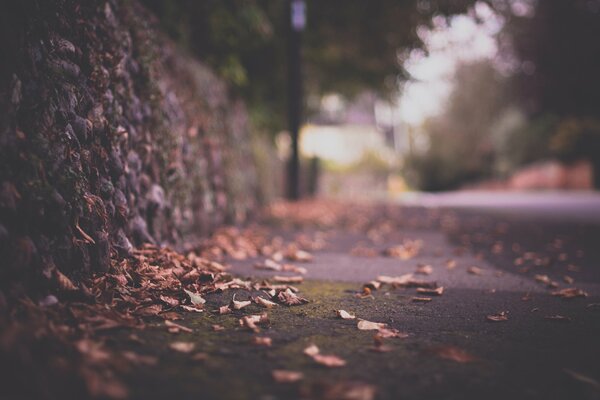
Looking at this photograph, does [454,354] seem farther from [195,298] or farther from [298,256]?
[298,256]

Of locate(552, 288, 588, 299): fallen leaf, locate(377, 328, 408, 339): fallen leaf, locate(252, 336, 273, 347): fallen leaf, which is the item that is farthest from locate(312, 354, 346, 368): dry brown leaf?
locate(552, 288, 588, 299): fallen leaf

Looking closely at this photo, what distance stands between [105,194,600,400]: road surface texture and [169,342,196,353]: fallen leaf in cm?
4

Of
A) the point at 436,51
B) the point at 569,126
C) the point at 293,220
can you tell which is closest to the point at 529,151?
the point at 569,126

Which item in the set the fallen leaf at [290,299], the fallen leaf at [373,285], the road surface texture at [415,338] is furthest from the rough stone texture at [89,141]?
the fallen leaf at [373,285]

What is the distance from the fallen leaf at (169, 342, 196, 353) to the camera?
193cm

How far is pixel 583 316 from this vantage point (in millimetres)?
2547

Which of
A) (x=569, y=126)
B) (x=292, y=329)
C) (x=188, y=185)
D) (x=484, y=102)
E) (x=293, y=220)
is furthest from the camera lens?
(x=484, y=102)

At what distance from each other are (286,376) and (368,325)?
0.76m

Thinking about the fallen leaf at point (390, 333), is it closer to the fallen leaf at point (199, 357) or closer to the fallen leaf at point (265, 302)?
the fallen leaf at point (265, 302)

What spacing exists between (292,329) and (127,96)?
229cm

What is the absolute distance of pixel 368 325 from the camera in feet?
7.73

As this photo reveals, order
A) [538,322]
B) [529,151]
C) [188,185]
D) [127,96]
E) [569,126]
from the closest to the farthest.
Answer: [538,322] → [127,96] → [188,185] → [569,126] → [529,151]

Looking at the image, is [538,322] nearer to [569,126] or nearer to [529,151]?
[569,126]

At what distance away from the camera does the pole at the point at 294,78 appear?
882cm
